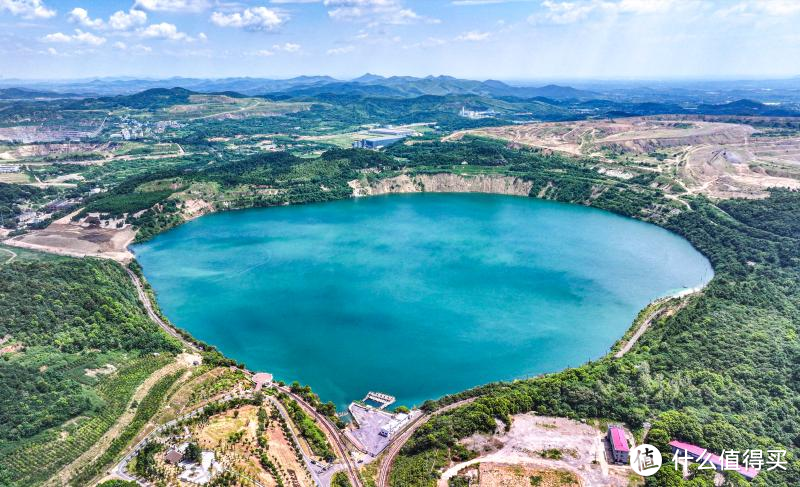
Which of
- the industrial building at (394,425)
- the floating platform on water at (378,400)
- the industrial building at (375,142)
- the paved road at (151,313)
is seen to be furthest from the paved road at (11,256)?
the industrial building at (375,142)

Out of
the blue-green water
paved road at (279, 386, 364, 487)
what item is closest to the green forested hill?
paved road at (279, 386, 364, 487)

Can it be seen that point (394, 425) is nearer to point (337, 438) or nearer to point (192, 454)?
point (337, 438)

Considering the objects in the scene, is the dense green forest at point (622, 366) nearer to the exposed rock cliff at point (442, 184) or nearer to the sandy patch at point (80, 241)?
the sandy patch at point (80, 241)

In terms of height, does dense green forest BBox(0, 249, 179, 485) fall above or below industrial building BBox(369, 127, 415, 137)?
below

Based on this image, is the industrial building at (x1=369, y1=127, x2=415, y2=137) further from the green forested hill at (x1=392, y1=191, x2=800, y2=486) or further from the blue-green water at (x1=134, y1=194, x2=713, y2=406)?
the green forested hill at (x1=392, y1=191, x2=800, y2=486)

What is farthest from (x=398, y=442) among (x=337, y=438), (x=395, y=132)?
(x=395, y=132)
